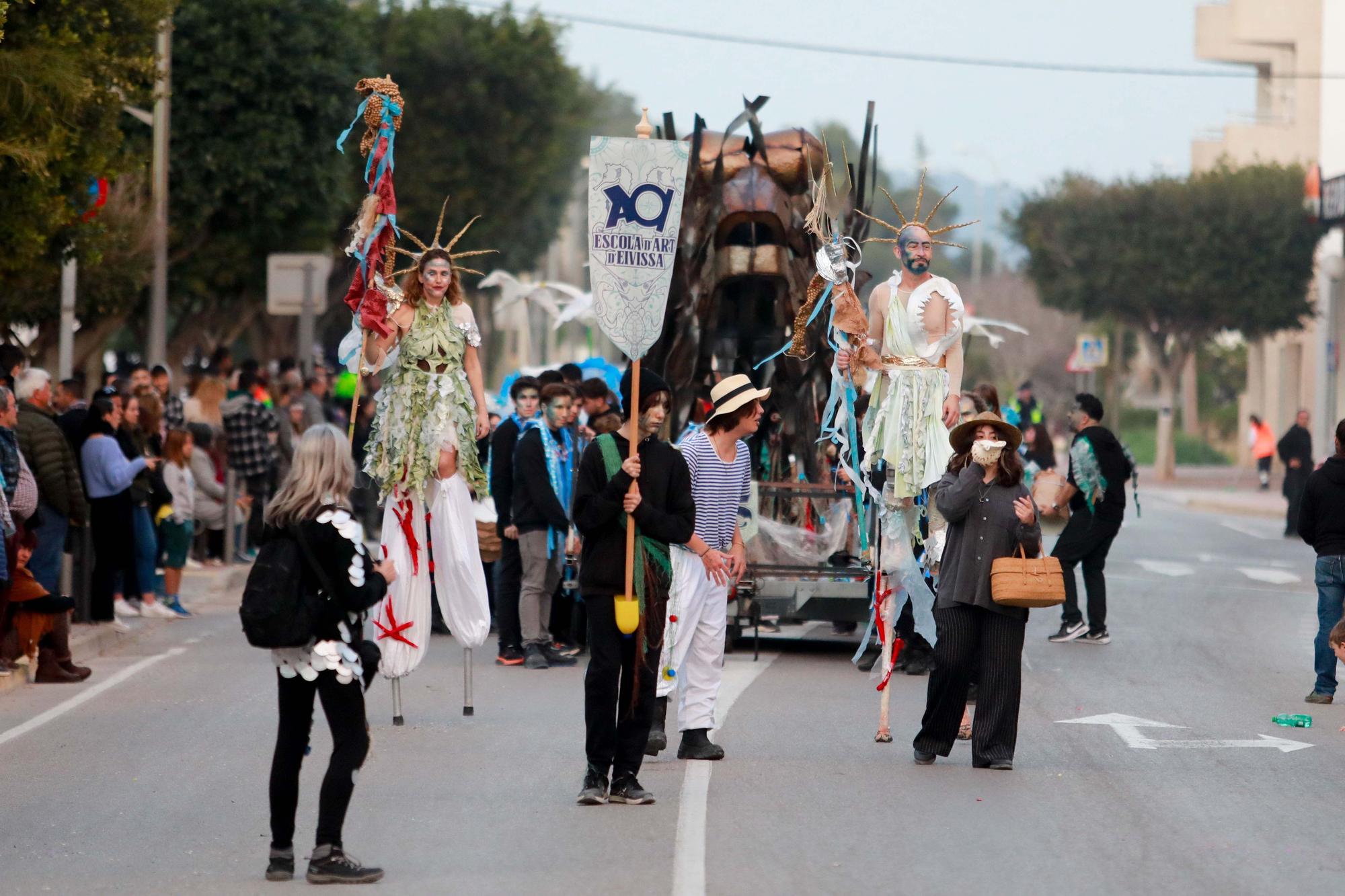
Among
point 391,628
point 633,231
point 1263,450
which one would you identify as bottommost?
point 1263,450

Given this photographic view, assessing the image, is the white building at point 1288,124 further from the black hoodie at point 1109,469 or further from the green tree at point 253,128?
the black hoodie at point 1109,469

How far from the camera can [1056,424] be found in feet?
230

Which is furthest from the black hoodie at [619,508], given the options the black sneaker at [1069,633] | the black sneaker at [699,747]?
the black sneaker at [1069,633]

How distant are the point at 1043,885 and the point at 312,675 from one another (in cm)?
279

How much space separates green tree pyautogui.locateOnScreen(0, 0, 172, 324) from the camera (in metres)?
14.7

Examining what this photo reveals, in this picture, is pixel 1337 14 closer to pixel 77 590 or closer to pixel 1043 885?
pixel 77 590

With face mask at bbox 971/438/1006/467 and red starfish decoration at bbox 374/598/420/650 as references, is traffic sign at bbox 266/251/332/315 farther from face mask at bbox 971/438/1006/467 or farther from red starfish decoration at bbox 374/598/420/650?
face mask at bbox 971/438/1006/467

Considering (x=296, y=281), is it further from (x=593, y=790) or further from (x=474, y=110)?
(x=474, y=110)

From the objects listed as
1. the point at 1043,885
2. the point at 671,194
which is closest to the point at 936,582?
the point at 671,194

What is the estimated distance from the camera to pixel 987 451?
10031mm

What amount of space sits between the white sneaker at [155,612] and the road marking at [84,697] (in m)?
2.11

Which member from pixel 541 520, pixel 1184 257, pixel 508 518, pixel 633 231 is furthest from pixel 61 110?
pixel 1184 257

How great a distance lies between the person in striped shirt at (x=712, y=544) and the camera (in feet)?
30.9

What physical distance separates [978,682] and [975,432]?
1260 mm
